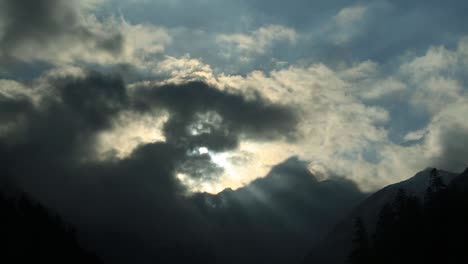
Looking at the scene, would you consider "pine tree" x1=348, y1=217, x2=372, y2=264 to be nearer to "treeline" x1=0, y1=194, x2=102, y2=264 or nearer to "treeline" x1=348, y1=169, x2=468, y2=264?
"treeline" x1=348, y1=169, x2=468, y2=264

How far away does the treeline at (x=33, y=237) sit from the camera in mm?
120562

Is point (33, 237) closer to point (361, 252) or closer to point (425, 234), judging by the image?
point (361, 252)

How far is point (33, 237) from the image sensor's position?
13288 cm

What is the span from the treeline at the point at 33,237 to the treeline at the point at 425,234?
2996 inches

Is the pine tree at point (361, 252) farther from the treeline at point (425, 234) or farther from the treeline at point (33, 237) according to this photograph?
the treeline at point (33, 237)

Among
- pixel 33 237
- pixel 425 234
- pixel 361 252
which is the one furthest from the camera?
pixel 33 237

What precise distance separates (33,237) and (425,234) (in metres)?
97.5

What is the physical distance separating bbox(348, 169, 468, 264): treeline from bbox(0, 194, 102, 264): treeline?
250 ft

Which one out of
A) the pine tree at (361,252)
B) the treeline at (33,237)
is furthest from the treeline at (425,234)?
the treeline at (33,237)

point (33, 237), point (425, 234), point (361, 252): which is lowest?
point (361, 252)

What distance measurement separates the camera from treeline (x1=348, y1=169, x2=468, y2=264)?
86438 mm

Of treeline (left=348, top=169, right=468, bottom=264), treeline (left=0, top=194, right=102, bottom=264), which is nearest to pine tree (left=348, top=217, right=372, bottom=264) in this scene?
treeline (left=348, top=169, right=468, bottom=264)

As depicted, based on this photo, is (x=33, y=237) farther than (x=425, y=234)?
Yes

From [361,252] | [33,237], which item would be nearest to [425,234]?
[361,252]
